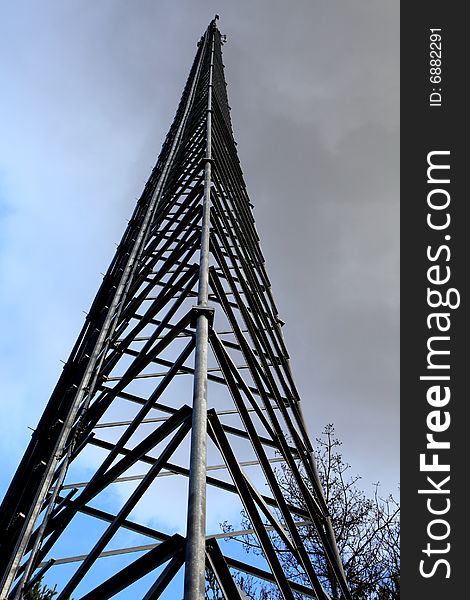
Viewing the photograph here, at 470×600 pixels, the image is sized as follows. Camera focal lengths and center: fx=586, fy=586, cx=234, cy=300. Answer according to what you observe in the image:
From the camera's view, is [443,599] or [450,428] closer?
[443,599]

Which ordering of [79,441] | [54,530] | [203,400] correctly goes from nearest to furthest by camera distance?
[203,400]
[54,530]
[79,441]

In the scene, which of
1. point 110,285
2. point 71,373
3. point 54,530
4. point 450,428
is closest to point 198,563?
point 54,530

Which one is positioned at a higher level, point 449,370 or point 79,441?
point 449,370

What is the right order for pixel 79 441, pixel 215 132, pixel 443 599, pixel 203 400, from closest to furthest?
pixel 203 400
pixel 79 441
pixel 443 599
pixel 215 132

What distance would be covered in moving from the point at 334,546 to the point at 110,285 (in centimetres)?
456

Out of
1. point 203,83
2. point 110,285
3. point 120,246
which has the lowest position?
point 110,285

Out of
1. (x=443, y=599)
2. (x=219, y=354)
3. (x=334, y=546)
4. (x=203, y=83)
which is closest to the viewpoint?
(x=219, y=354)

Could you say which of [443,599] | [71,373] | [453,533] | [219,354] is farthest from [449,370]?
[71,373]

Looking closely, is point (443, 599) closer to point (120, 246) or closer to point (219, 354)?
point (219, 354)

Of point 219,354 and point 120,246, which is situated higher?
point 120,246

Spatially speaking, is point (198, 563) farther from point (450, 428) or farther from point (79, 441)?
point (450, 428)

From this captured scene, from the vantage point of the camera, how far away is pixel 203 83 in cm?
1316

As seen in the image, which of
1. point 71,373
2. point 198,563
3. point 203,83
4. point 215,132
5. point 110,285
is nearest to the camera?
point 198,563

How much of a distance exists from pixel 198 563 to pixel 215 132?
26.4ft
